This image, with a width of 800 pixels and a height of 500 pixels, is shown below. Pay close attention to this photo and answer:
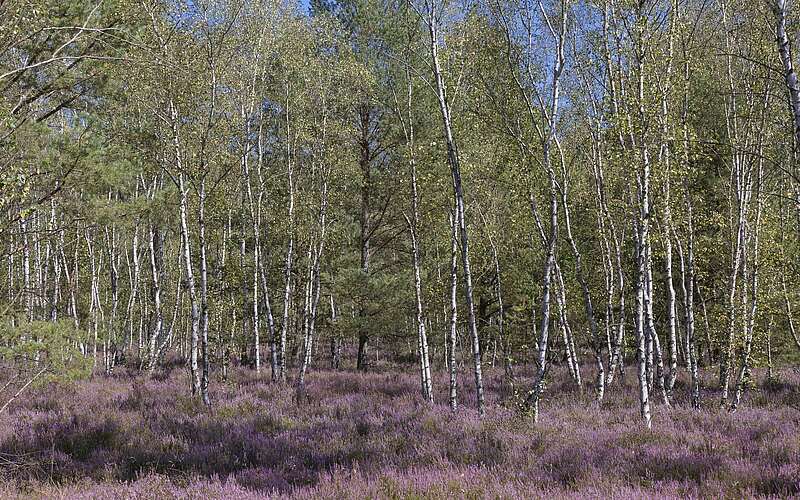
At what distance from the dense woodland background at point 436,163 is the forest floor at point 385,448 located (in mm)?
898

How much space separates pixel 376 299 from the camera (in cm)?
1850

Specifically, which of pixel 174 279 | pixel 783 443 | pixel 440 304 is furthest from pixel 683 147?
pixel 174 279

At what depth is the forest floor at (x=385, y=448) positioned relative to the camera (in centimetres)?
598

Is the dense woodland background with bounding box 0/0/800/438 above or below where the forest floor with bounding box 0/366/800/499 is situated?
above

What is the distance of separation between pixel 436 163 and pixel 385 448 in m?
8.56

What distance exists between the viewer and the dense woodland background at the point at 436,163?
31.8 feet

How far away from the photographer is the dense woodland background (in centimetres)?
970

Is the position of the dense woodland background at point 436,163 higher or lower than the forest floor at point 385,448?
higher

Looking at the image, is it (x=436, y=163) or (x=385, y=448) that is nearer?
(x=385, y=448)

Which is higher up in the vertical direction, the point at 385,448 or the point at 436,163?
the point at 436,163

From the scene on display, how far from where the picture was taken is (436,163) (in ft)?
47.8

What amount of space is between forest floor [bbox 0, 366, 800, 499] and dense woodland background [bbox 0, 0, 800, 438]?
0.90 metres

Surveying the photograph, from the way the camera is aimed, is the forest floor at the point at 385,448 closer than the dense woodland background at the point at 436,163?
Yes

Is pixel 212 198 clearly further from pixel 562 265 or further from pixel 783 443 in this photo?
pixel 783 443
